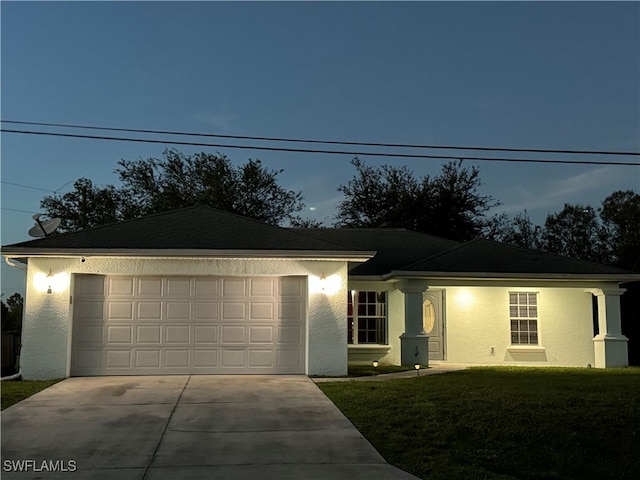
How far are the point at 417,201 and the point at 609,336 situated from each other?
67.7 feet

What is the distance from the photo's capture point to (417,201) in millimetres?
36312

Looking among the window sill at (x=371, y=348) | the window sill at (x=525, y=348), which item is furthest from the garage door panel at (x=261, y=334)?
the window sill at (x=525, y=348)

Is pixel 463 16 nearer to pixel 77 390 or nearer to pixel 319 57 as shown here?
pixel 319 57

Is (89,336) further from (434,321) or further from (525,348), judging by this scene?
(525,348)

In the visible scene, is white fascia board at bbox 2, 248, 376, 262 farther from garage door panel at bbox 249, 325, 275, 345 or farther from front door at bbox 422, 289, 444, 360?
front door at bbox 422, 289, 444, 360

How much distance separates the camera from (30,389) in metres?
11.1

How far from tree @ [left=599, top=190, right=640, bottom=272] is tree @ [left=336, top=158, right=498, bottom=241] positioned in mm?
6319

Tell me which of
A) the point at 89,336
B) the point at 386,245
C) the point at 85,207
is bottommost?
the point at 89,336

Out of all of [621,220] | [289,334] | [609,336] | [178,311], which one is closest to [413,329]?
[289,334]

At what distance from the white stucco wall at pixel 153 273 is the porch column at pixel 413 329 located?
2834 mm

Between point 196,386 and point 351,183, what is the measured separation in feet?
92.1

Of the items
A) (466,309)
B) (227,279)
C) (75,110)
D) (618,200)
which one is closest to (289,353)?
(227,279)

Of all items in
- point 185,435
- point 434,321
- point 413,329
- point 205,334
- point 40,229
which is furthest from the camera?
point 434,321

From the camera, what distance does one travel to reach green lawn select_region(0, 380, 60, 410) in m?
10.1
